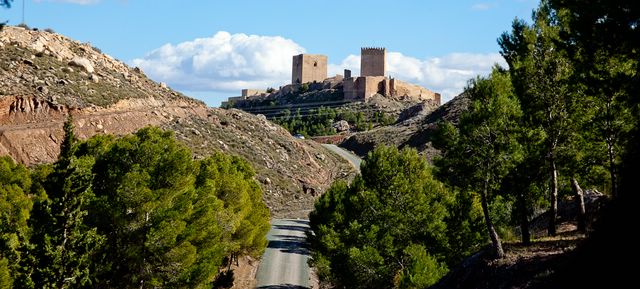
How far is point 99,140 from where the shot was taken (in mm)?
30219

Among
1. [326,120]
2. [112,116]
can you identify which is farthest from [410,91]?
[112,116]

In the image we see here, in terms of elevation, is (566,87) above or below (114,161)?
above

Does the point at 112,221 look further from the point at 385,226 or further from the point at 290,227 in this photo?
the point at 290,227

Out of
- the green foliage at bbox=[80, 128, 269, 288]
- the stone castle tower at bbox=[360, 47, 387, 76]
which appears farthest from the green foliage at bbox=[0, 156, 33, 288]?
the stone castle tower at bbox=[360, 47, 387, 76]

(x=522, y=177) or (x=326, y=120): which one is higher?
Answer: (x=326, y=120)

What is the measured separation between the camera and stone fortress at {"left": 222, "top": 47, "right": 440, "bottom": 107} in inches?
5369

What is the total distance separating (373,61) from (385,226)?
12255 cm

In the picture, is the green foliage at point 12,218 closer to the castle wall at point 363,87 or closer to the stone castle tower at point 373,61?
the castle wall at point 363,87

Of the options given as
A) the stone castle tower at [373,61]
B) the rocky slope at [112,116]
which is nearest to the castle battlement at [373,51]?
the stone castle tower at [373,61]

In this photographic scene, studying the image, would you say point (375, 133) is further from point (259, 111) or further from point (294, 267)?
point (294, 267)

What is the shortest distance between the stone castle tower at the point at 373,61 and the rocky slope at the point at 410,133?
3792 cm

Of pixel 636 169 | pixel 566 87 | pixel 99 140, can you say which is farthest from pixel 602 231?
pixel 99 140

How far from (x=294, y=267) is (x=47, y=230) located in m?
22.8

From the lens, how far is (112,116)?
2071 inches
